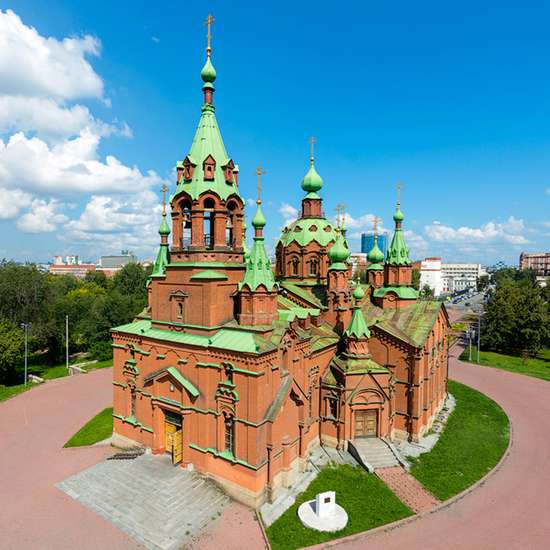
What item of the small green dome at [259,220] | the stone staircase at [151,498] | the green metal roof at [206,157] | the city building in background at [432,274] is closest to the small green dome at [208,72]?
the green metal roof at [206,157]

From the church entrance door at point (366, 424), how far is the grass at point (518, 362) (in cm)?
2638

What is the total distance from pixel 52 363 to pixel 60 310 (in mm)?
7203

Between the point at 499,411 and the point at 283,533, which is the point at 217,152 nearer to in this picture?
the point at 283,533

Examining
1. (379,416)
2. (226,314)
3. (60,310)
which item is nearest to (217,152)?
(226,314)

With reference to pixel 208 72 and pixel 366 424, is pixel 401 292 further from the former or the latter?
pixel 208 72

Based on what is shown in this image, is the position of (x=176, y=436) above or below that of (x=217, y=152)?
below

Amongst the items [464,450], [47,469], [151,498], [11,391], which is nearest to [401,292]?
[464,450]

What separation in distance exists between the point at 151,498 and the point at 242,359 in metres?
7.56

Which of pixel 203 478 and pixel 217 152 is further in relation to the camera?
pixel 217 152

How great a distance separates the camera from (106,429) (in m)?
23.6

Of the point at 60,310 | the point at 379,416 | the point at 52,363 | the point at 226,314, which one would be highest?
the point at 226,314

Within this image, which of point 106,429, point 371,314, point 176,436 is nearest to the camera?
point 176,436

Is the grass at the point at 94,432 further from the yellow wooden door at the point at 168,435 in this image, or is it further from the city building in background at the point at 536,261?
the city building in background at the point at 536,261

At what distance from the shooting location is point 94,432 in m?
23.3
